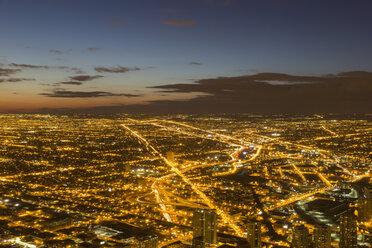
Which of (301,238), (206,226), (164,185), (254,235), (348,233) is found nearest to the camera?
(301,238)

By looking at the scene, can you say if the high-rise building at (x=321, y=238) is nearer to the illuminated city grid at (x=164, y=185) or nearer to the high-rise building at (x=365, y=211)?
the illuminated city grid at (x=164, y=185)

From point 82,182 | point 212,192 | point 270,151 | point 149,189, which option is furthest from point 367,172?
point 82,182

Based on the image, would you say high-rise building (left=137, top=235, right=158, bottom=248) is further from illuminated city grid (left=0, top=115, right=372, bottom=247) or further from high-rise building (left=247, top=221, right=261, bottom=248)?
high-rise building (left=247, top=221, right=261, bottom=248)

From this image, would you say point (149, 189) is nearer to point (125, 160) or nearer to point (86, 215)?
point (86, 215)

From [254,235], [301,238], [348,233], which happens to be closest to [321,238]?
[301,238]

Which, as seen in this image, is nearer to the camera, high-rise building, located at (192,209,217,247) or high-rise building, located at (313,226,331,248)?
high-rise building, located at (313,226,331,248)

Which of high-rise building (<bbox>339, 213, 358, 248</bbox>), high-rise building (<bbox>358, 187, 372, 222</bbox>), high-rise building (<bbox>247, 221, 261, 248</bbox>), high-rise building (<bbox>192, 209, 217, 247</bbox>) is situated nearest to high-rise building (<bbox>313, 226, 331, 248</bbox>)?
high-rise building (<bbox>339, 213, 358, 248</bbox>)

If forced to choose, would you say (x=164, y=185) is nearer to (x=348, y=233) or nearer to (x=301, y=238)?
(x=301, y=238)
